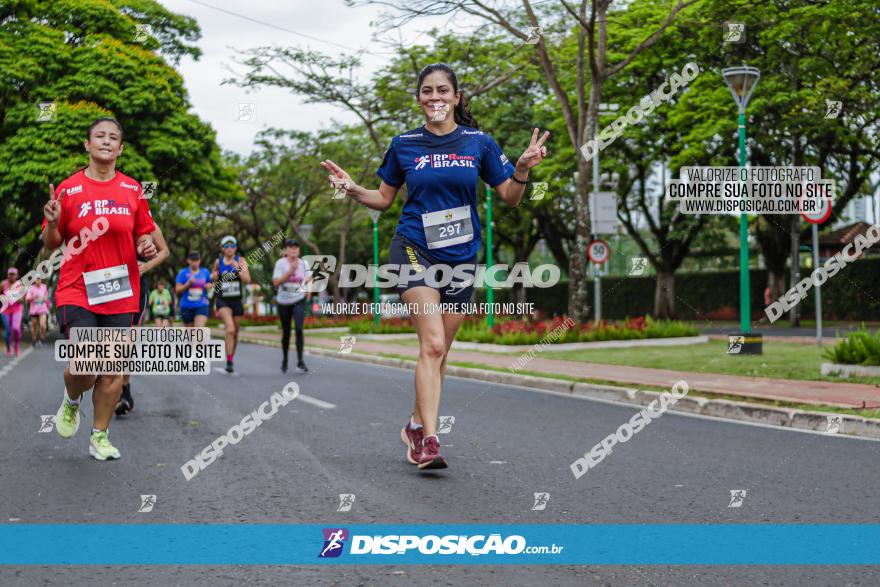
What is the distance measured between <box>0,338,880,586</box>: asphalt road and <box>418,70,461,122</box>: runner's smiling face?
2.20 meters

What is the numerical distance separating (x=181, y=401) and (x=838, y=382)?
7.27 metres

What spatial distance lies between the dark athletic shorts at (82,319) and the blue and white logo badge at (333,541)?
2.50 meters

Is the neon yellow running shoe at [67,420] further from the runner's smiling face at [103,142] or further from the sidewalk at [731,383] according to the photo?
the sidewalk at [731,383]

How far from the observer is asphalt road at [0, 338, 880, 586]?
3.69 meters

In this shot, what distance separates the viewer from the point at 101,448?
6.24 m

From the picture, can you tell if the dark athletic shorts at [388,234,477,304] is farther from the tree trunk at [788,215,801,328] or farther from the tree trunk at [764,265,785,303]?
the tree trunk at [764,265,785,303]

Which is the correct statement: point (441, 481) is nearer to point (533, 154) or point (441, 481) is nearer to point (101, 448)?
point (533, 154)

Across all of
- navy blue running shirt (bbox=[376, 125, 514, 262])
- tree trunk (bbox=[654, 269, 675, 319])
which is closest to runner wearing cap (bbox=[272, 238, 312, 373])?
navy blue running shirt (bbox=[376, 125, 514, 262])

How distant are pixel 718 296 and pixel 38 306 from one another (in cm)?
2799

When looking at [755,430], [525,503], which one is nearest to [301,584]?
[525,503]

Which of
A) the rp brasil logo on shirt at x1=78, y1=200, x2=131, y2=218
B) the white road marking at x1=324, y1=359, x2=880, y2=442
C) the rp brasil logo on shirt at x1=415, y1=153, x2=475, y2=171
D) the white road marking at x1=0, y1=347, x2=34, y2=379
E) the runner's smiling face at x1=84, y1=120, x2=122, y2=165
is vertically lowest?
the white road marking at x1=0, y1=347, x2=34, y2=379

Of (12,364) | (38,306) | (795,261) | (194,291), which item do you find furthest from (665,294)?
(194,291)

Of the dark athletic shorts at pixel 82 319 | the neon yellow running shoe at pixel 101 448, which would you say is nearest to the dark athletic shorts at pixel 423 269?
the dark athletic shorts at pixel 82 319

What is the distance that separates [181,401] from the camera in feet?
33.3
